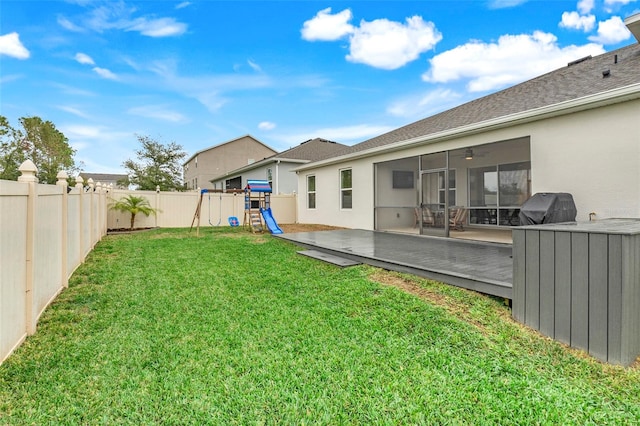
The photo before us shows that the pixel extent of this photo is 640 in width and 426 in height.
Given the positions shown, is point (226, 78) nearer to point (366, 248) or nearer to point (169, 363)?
point (366, 248)

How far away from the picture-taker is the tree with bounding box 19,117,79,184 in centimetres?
2309

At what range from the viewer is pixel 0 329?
7.68ft

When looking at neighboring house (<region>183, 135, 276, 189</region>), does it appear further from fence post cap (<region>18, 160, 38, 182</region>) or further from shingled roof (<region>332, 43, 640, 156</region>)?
fence post cap (<region>18, 160, 38, 182</region>)

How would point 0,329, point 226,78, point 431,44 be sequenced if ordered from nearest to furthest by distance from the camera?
point 0,329 → point 431,44 → point 226,78

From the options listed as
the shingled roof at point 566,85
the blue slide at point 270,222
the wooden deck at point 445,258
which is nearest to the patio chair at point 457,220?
the wooden deck at point 445,258

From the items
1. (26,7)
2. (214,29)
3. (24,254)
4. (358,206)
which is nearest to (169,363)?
(24,254)

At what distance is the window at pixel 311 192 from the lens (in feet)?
47.2

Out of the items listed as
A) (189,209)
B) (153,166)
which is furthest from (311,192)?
(153,166)

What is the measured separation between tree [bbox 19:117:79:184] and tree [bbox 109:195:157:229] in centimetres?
1505

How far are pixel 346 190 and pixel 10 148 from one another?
25.0m

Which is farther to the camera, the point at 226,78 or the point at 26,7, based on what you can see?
the point at 226,78

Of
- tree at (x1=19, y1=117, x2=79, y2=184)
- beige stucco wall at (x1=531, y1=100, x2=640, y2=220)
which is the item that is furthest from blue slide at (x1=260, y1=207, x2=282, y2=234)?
tree at (x1=19, y1=117, x2=79, y2=184)

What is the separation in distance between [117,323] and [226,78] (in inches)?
528

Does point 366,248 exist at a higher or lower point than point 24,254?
lower
